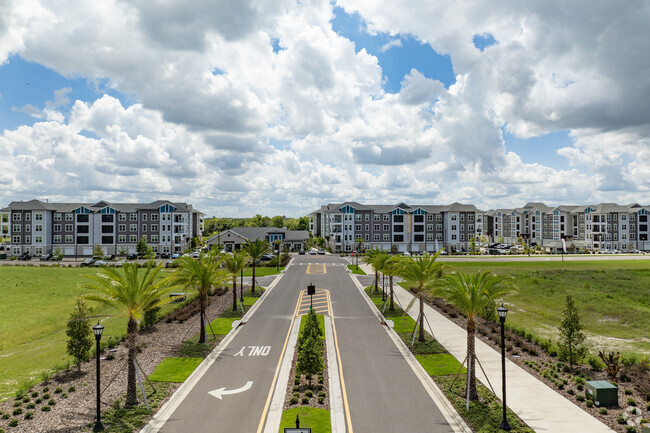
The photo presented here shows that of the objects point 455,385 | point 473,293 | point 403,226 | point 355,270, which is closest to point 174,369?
point 455,385

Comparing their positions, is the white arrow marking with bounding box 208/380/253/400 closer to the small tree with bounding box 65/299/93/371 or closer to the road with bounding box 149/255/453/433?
the road with bounding box 149/255/453/433

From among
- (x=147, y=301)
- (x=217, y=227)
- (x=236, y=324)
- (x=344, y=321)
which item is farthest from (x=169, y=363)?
(x=217, y=227)

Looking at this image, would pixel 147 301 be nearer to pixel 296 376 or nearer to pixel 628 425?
pixel 296 376

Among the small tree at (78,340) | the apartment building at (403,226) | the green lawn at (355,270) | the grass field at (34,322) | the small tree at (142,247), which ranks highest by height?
the apartment building at (403,226)

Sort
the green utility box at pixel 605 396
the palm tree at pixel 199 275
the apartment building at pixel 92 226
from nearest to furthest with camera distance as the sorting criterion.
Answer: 1. the green utility box at pixel 605 396
2. the palm tree at pixel 199 275
3. the apartment building at pixel 92 226

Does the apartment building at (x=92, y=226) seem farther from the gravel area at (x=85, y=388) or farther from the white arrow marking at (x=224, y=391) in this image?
the white arrow marking at (x=224, y=391)

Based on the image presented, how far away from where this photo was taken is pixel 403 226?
11594 centimetres

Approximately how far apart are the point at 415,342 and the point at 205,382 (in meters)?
14.2

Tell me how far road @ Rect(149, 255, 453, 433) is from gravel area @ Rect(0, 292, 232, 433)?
3052 mm

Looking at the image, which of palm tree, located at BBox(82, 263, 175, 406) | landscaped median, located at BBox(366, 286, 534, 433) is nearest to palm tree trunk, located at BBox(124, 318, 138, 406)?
palm tree, located at BBox(82, 263, 175, 406)

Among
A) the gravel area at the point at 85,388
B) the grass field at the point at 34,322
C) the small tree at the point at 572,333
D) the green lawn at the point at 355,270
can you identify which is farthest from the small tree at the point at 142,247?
the small tree at the point at 572,333

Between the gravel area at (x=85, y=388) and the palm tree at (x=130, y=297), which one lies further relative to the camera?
the palm tree at (x=130, y=297)

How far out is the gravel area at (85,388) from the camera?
1634cm

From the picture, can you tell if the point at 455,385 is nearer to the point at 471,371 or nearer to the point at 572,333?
the point at 471,371
